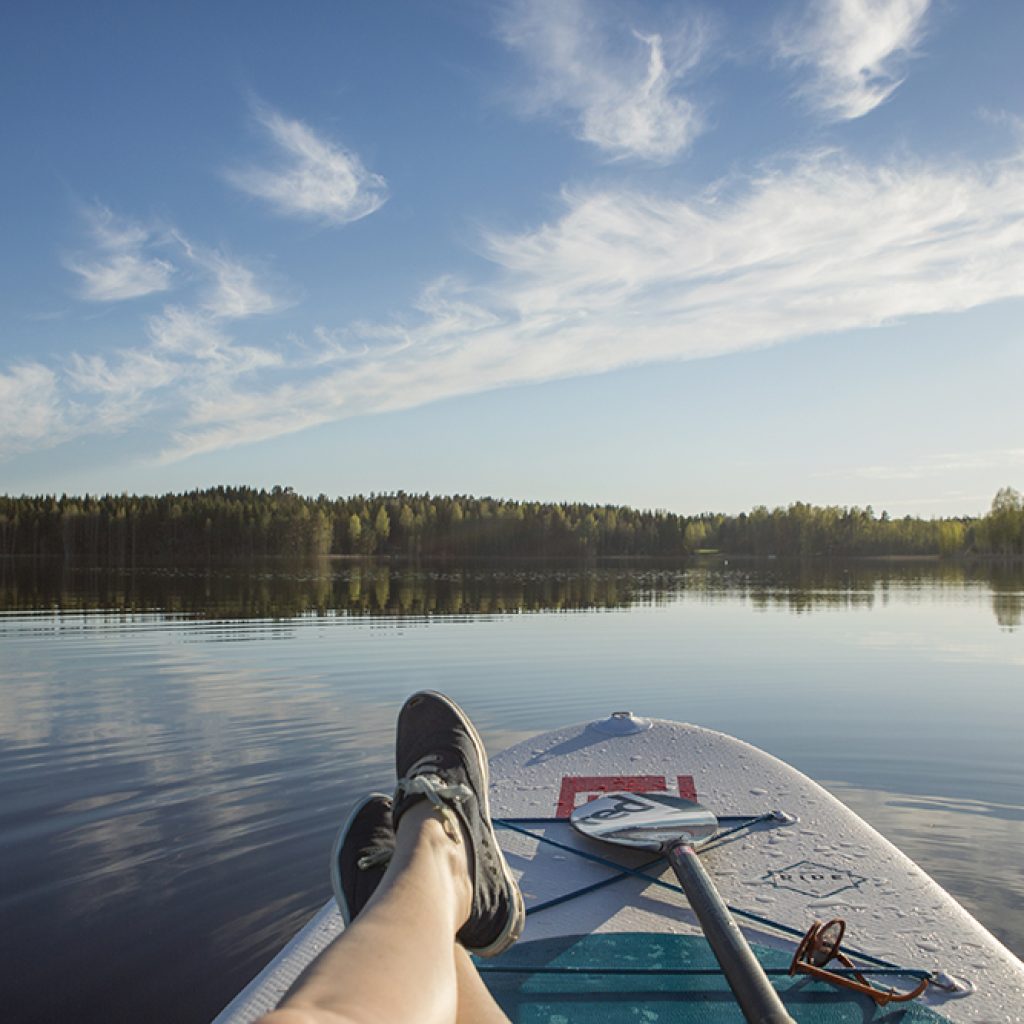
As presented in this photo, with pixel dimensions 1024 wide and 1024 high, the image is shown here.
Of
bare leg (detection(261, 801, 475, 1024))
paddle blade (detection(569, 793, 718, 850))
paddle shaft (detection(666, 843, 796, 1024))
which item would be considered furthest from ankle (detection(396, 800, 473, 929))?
paddle blade (detection(569, 793, 718, 850))

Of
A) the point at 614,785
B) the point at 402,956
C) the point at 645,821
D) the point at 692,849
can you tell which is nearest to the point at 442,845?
the point at 402,956

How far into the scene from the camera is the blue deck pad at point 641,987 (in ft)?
7.95

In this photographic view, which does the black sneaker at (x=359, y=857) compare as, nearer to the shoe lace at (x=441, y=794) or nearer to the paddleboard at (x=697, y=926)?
the shoe lace at (x=441, y=794)

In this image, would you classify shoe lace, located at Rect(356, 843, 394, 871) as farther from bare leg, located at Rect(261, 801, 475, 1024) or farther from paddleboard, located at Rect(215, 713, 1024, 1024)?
paddleboard, located at Rect(215, 713, 1024, 1024)

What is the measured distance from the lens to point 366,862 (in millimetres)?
2459

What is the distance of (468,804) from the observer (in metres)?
2.72

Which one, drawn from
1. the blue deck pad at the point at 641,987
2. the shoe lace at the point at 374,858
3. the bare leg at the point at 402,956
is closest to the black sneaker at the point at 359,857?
the shoe lace at the point at 374,858

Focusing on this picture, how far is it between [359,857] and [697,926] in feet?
4.09

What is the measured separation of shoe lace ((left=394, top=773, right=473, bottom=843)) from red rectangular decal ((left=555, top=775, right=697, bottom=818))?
5.59 feet

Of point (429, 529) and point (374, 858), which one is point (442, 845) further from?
point (429, 529)

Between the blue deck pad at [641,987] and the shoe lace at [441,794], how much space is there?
1.66 feet

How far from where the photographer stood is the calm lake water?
14.1ft

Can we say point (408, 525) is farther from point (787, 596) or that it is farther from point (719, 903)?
point (719, 903)

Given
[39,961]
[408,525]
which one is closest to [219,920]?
[39,961]
